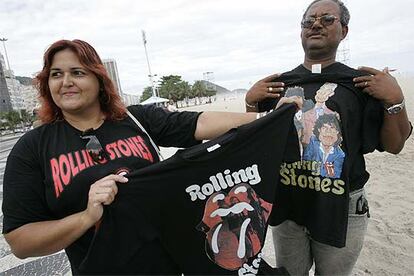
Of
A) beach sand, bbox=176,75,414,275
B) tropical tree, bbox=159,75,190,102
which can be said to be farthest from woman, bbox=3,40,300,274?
tropical tree, bbox=159,75,190,102

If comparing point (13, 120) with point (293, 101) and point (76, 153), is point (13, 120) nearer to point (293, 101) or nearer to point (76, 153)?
point (76, 153)

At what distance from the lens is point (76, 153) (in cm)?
148

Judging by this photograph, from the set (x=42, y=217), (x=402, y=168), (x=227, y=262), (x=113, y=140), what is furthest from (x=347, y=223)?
(x=402, y=168)

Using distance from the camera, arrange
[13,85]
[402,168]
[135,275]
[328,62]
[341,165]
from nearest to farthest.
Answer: [135,275]
[341,165]
[328,62]
[402,168]
[13,85]

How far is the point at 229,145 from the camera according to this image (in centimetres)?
148

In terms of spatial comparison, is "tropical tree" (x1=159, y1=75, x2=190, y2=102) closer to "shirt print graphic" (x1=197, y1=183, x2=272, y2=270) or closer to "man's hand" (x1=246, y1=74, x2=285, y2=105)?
"man's hand" (x1=246, y1=74, x2=285, y2=105)

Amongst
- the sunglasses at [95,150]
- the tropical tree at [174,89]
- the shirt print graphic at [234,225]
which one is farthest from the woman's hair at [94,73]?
the tropical tree at [174,89]

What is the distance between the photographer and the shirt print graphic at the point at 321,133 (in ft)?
5.44

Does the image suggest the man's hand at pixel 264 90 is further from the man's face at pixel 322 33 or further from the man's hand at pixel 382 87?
the man's hand at pixel 382 87

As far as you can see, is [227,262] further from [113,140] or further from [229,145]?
[113,140]

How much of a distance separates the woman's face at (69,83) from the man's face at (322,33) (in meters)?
1.30

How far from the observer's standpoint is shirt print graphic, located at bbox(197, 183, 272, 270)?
1.55 meters

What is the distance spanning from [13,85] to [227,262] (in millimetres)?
118154

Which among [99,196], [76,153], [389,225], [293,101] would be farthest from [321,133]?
[389,225]
